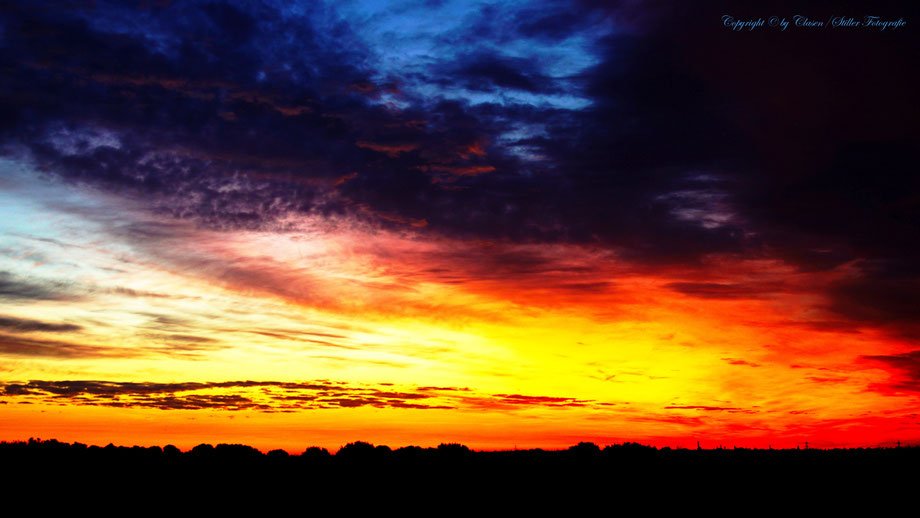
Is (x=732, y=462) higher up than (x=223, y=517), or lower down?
higher up

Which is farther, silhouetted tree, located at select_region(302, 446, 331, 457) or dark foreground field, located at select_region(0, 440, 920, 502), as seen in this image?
silhouetted tree, located at select_region(302, 446, 331, 457)

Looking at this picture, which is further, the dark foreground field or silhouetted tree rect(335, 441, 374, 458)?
silhouetted tree rect(335, 441, 374, 458)

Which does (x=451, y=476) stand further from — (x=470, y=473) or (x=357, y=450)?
(x=357, y=450)

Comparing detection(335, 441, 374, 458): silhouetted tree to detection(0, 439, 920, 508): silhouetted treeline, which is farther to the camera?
detection(335, 441, 374, 458): silhouetted tree

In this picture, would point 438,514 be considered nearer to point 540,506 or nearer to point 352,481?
point 540,506

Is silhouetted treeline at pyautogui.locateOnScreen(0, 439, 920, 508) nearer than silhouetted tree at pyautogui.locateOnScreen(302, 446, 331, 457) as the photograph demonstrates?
Yes

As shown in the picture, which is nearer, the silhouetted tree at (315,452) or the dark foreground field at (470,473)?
the dark foreground field at (470,473)

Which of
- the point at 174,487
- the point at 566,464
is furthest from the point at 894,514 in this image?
the point at 174,487

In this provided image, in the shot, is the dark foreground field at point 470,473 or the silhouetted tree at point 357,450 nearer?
the dark foreground field at point 470,473

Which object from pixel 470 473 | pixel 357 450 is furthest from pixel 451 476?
pixel 357 450

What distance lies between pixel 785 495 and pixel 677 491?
224 inches

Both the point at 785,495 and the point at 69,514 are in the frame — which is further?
the point at 785,495

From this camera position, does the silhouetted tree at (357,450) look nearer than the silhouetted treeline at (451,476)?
No

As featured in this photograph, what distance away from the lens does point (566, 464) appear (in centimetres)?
5262
